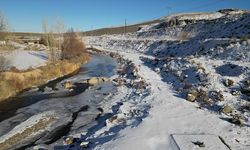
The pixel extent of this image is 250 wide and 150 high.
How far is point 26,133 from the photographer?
1808cm

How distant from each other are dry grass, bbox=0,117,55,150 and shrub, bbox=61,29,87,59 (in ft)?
113

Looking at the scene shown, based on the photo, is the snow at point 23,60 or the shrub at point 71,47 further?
the shrub at point 71,47

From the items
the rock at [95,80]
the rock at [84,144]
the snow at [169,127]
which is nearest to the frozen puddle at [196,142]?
the snow at [169,127]

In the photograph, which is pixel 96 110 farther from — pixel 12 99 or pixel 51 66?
pixel 51 66

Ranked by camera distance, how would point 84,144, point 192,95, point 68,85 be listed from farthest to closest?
point 68,85
point 192,95
point 84,144

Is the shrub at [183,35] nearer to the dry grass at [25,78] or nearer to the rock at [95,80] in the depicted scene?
the dry grass at [25,78]

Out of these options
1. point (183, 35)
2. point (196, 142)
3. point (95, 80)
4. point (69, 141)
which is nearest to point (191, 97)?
point (196, 142)

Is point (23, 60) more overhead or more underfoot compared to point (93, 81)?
more overhead

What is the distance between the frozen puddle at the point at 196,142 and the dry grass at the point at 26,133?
317 inches

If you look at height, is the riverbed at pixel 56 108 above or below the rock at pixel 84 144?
below

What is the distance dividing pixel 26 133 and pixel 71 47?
131 ft

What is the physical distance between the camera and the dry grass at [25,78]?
1107 inches

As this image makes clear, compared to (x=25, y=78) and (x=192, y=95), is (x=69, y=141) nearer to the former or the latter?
(x=192, y=95)

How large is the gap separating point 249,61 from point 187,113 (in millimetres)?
14638
